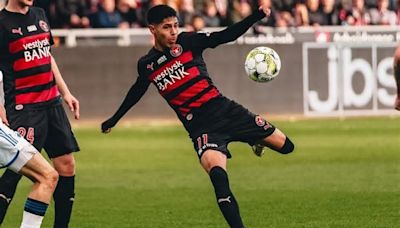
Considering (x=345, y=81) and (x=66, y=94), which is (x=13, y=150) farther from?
(x=345, y=81)

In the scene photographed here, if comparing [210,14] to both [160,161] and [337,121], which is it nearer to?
[337,121]

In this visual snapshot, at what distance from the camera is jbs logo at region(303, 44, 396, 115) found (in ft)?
89.9

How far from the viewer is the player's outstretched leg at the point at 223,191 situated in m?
10.3

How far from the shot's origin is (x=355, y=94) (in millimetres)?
27438

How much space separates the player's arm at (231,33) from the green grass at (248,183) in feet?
6.51

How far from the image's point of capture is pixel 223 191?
10398 mm

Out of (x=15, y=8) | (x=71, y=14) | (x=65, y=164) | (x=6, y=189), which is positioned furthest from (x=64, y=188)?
(x=71, y=14)

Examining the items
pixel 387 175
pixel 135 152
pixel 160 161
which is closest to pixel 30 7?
pixel 387 175

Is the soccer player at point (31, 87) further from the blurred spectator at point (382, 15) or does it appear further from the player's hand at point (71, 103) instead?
the blurred spectator at point (382, 15)

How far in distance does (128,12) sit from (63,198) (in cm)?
1781

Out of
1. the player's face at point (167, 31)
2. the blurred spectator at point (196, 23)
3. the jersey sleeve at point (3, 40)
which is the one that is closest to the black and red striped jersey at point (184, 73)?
the player's face at point (167, 31)

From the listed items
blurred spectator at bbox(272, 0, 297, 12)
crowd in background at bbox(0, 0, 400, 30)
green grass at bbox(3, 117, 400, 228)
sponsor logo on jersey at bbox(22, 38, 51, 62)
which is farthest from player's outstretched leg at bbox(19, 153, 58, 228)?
blurred spectator at bbox(272, 0, 297, 12)

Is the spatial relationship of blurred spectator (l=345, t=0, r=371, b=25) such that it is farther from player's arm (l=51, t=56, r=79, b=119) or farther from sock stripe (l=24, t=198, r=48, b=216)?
sock stripe (l=24, t=198, r=48, b=216)

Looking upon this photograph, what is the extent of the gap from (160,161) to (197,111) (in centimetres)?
818
